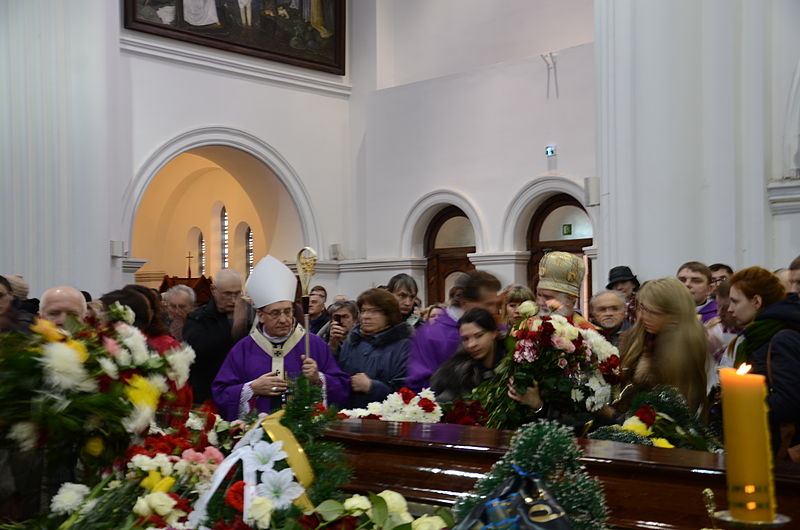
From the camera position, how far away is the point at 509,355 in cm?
355

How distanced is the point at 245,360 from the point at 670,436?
2677 millimetres

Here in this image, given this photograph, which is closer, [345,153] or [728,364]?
[728,364]

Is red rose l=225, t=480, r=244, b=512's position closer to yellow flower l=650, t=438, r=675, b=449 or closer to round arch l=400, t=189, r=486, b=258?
yellow flower l=650, t=438, r=675, b=449

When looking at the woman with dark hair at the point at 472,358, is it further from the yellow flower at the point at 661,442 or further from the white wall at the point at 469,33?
the white wall at the point at 469,33

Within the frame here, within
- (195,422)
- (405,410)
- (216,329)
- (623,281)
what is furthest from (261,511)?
(623,281)

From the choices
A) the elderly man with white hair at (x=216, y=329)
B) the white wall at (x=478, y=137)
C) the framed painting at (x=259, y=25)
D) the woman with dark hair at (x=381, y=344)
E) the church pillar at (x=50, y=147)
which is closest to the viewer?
the woman with dark hair at (x=381, y=344)

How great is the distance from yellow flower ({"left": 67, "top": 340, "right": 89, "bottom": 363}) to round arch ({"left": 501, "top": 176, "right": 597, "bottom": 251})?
10.9 m

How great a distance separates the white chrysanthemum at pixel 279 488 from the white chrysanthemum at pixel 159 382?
0.54 metres

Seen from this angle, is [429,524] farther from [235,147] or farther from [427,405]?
[235,147]

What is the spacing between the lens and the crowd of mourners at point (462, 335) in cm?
375

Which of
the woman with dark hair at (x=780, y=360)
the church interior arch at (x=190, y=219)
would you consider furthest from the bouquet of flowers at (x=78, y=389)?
the church interior arch at (x=190, y=219)

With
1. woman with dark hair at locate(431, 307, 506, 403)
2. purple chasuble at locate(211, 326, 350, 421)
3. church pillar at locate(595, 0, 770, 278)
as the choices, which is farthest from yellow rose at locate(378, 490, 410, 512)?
church pillar at locate(595, 0, 770, 278)

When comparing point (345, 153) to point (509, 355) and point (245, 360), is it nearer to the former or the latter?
point (245, 360)

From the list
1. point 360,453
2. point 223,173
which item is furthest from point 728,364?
point 223,173
